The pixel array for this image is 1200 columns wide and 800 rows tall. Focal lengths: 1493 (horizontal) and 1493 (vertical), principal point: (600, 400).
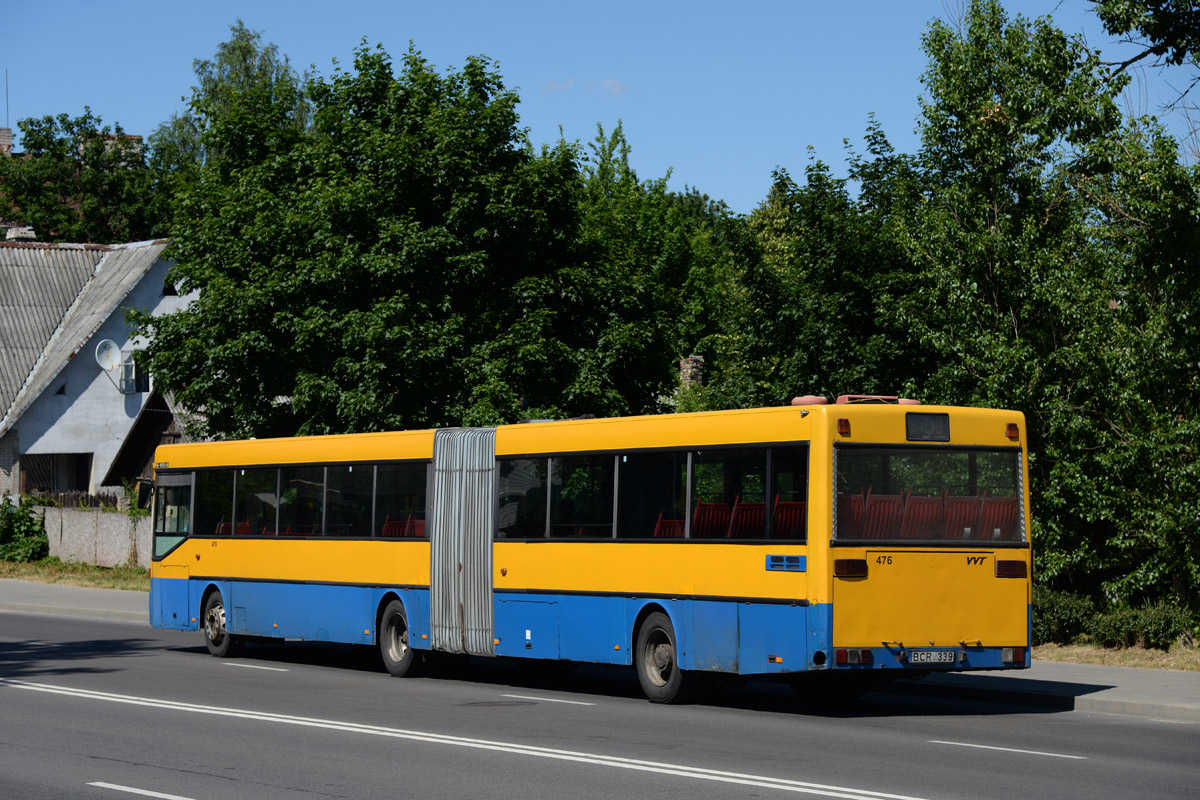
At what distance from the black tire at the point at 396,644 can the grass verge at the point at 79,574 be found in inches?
701

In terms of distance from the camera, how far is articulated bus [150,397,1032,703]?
13.7 m

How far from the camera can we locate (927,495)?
14078 mm

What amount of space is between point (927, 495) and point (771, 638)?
200cm

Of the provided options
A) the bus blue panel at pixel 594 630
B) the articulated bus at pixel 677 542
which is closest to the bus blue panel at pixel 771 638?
the articulated bus at pixel 677 542

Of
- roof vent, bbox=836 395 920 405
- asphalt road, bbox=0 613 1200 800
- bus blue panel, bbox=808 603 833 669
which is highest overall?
roof vent, bbox=836 395 920 405

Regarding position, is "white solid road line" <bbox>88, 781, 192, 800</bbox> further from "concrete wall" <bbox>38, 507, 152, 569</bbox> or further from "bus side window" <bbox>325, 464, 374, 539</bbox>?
"concrete wall" <bbox>38, 507, 152, 569</bbox>

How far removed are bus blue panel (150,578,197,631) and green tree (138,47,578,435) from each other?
4.99 meters

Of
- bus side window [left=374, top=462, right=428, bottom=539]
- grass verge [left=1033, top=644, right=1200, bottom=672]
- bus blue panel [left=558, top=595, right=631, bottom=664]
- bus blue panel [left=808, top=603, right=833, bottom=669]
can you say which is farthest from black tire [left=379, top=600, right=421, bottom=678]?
grass verge [left=1033, top=644, right=1200, bottom=672]

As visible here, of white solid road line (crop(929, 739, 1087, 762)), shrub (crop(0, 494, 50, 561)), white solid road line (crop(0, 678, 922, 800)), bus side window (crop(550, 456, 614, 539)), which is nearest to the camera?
white solid road line (crop(0, 678, 922, 800))

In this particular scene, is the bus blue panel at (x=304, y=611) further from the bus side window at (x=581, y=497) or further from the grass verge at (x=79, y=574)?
the grass verge at (x=79, y=574)

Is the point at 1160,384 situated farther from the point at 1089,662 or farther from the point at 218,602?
the point at 218,602

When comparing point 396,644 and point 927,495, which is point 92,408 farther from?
point 927,495

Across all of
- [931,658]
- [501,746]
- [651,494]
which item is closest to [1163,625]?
[931,658]

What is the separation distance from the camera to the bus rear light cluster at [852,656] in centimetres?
1339
